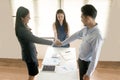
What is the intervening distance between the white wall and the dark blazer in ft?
5.24

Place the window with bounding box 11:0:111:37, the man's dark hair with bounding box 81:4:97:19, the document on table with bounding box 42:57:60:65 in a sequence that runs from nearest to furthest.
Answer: the man's dark hair with bounding box 81:4:97:19, the document on table with bounding box 42:57:60:65, the window with bounding box 11:0:111:37

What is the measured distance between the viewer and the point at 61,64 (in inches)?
93.3

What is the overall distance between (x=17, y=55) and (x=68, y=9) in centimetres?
157

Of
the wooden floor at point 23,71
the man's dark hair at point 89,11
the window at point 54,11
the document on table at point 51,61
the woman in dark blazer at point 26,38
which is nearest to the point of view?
the man's dark hair at point 89,11

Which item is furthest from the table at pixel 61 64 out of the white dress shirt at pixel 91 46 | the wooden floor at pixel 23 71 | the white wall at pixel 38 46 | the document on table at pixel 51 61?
the white wall at pixel 38 46

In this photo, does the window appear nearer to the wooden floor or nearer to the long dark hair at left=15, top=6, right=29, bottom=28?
the wooden floor

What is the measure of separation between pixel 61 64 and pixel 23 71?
176 cm

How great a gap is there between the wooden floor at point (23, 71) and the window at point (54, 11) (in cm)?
72

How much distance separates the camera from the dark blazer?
8.26ft

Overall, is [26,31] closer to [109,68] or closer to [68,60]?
[68,60]

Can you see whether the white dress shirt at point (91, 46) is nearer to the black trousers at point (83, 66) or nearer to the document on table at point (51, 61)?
the black trousers at point (83, 66)

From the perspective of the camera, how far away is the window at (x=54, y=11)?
12.9 feet

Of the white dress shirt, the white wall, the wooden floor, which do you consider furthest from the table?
the white wall

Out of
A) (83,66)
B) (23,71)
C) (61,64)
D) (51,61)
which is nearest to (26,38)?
(51,61)
